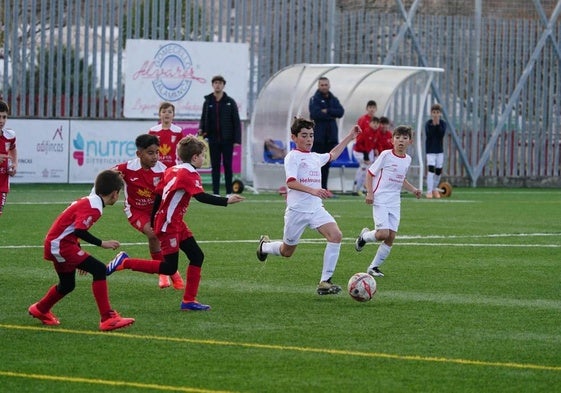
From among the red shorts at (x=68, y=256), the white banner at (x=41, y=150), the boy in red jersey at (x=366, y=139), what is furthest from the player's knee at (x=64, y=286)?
the white banner at (x=41, y=150)

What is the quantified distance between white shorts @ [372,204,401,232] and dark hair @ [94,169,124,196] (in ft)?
15.3

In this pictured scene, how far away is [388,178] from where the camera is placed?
1439cm

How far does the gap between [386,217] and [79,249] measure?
495 cm

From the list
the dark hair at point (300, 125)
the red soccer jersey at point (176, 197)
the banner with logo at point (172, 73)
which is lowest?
the red soccer jersey at point (176, 197)

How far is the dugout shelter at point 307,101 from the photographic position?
3012 cm

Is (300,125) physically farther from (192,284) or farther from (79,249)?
(79,249)

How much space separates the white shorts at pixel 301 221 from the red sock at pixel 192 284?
5.77 feet

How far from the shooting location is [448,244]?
1741 cm

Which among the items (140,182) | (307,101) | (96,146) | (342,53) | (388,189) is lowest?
(96,146)

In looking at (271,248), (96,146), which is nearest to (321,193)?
(271,248)

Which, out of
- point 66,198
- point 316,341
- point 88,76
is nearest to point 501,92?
point 88,76

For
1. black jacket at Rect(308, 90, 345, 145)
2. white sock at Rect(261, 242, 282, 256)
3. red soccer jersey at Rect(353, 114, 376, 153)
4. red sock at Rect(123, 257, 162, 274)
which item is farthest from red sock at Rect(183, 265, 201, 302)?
red soccer jersey at Rect(353, 114, 376, 153)

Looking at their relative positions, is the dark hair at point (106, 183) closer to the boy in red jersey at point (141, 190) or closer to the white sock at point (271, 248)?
the boy in red jersey at point (141, 190)

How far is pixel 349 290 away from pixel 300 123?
6.22 ft
